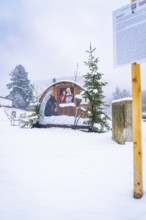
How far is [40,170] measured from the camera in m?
5.01

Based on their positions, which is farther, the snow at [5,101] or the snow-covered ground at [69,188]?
the snow at [5,101]

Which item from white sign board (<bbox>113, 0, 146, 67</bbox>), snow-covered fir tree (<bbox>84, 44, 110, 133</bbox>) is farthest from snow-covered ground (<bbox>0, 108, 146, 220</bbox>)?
snow-covered fir tree (<bbox>84, 44, 110, 133</bbox>)

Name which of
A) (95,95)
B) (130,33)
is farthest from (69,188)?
(95,95)

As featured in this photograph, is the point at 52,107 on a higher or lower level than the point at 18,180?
higher

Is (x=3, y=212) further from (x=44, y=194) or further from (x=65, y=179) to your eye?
(x=65, y=179)

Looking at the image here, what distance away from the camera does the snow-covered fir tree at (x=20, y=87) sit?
64.7m

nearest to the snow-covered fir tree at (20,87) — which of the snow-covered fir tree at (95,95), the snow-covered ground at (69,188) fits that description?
the snow-covered fir tree at (95,95)

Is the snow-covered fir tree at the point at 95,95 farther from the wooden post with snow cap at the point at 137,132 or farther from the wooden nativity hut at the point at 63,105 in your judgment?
the wooden post with snow cap at the point at 137,132

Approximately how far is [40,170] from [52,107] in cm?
1123

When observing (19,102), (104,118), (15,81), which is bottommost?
(104,118)

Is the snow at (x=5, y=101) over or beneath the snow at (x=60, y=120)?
over

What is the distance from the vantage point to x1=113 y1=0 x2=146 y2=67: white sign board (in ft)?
11.3

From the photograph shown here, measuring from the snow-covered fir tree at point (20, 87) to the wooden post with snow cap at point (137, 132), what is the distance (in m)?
61.6

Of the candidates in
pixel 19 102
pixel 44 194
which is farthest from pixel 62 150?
pixel 19 102
